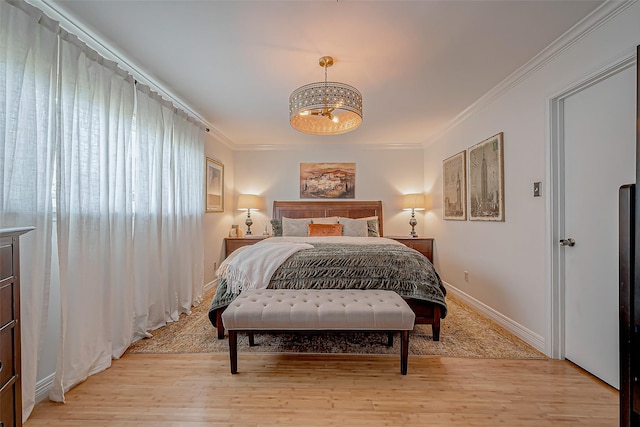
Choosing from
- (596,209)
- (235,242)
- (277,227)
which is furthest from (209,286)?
(596,209)

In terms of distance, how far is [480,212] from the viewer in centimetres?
314

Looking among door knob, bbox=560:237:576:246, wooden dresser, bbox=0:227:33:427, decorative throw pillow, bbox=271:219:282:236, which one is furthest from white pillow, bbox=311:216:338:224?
wooden dresser, bbox=0:227:33:427

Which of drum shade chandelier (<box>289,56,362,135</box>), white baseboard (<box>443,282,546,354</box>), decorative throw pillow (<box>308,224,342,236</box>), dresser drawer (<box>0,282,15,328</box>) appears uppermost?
drum shade chandelier (<box>289,56,362,135</box>)

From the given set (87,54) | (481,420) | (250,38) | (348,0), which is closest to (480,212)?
(481,420)

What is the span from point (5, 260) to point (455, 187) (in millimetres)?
4141

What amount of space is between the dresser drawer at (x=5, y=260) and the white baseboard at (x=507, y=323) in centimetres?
336

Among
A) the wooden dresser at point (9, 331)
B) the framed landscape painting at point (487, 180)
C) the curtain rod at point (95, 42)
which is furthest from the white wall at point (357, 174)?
the wooden dresser at point (9, 331)

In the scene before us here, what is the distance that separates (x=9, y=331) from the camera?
102 cm

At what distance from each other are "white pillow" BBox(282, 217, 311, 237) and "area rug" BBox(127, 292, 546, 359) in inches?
74.8

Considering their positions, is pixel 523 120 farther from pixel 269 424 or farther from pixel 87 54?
pixel 87 54

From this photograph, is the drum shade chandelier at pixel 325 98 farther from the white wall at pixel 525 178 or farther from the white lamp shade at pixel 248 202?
the white lamp shade at pixel 248 202

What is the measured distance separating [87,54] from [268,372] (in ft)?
8.64

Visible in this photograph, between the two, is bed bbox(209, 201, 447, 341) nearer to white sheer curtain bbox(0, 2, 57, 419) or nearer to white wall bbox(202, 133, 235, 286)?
white sheer curtain bbox(0, 2, 57, 419)

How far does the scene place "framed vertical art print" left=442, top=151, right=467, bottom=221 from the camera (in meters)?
3.51
